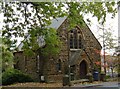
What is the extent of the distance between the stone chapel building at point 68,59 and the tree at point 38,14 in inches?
147

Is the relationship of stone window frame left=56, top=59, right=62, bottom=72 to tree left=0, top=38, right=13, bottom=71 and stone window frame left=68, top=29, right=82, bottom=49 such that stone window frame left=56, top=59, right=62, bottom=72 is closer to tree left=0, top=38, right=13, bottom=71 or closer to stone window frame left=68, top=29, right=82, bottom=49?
stone window frame left=68, top=29, right=82, bottom=49

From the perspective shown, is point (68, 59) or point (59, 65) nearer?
point (59, 65)

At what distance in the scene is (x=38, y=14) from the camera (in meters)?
3.57

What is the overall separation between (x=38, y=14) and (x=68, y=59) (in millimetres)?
5378

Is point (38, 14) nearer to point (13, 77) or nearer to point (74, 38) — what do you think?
point (13, 77)

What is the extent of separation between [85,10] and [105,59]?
499 cm

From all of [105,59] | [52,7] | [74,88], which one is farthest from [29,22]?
[105,59]

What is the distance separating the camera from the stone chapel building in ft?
25.9

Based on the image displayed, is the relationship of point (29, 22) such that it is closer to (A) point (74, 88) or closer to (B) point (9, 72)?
(A) point (74, 88)

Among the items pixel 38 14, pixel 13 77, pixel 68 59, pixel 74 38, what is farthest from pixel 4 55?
pixel 68 59

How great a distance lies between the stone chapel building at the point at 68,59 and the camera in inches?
310

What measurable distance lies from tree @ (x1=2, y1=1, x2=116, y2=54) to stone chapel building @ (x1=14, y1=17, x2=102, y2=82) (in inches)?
147

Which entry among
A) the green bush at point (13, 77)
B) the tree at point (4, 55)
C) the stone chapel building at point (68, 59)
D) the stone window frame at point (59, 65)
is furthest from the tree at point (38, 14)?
the stone window frame at point (59, 65)

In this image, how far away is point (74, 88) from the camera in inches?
246
